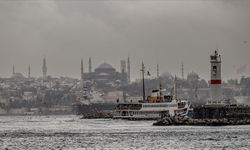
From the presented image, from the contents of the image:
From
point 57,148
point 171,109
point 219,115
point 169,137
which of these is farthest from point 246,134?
point 171,109

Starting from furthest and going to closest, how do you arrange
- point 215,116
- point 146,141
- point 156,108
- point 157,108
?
1. point 156,108
2. point 157,108
3. point 215,116
4. point 146,141

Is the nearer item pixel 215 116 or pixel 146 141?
pixel 146 141

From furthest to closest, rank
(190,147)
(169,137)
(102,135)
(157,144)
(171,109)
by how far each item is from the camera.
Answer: (171,109), (102,135), (169,137), (157,144), (190,147)

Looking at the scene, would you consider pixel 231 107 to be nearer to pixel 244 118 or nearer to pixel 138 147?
pixel 244 118

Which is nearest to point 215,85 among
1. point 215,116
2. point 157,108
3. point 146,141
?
point 215,116

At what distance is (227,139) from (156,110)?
6335 cm

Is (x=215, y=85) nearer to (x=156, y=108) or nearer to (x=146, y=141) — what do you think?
(x=156, y=108)

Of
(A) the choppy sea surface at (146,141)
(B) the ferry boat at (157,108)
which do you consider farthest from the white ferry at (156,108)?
(A) the choppy sea surface at (146,141)

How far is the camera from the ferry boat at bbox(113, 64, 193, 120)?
138m

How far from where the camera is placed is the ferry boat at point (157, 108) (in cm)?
13850

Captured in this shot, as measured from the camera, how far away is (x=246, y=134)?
85.0 meters

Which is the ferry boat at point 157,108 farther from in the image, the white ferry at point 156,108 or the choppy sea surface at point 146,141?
the choppy sea surface at point 146,141

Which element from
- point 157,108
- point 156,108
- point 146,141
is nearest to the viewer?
point 146,141

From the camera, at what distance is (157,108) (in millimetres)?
140625
